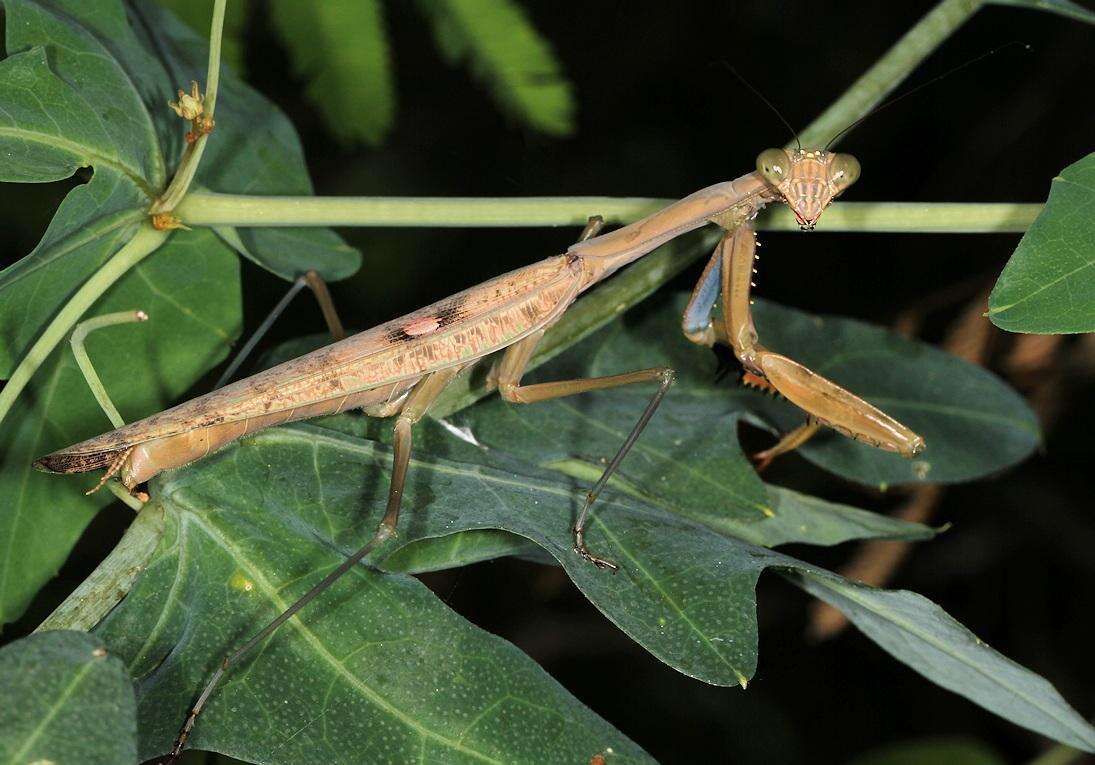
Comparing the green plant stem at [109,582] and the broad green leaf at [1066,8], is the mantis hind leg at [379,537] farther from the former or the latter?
the broad green leaf at [1066,8]

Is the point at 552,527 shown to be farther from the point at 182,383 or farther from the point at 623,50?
the point at 623,50

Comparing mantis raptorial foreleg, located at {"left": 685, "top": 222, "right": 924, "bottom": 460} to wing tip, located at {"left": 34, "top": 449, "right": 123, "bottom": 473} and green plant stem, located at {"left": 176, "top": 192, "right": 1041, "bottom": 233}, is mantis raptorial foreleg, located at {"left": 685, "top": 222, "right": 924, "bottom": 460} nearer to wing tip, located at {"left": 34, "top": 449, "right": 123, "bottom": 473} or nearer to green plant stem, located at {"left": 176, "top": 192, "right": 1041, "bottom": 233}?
green plant stem, located at {"left": 176, "top": 192, "right": 1041, "bottom": 233}

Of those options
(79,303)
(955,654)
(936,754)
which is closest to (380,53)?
(79,303)

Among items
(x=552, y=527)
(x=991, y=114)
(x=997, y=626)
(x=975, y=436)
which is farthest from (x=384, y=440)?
(x=991, y=114)

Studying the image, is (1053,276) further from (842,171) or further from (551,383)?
(551,383)

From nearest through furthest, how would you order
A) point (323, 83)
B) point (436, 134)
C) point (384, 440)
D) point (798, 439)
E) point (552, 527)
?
point (552, 527) → point (384, 440) → point (798, 439) → point (323, 83) → point (436, 134)

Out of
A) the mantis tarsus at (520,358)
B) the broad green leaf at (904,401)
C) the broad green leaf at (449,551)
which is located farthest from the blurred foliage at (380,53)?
the broad green leaf at (449,551)

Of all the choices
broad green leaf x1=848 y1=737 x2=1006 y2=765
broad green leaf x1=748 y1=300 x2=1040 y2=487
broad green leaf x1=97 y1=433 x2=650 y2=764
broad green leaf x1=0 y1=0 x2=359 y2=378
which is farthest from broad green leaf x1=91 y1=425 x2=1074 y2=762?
broad green leaf x1=848 y1=737 x2=1006 y2=765
